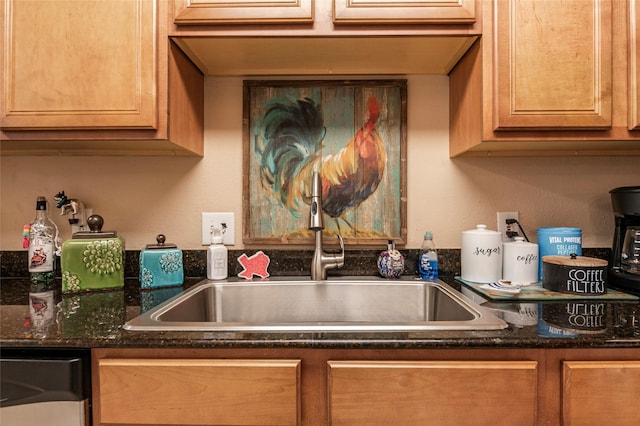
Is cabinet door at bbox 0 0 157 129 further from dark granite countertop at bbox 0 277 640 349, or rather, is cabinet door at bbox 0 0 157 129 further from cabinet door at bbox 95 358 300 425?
cabinet door at bbox 95 358 300 425

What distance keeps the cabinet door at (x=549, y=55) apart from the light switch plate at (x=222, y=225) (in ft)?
3.28

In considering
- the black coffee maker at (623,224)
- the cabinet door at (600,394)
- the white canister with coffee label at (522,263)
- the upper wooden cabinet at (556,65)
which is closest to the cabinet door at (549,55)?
the upper wooden cabinet at (556,65)

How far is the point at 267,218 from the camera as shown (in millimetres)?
1395

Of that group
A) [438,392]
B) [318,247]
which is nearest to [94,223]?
[318,247]

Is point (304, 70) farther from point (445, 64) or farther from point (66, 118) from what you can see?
point (66, 118)

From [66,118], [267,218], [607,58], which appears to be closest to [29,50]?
[66,118]

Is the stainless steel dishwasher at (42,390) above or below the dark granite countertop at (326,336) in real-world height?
below

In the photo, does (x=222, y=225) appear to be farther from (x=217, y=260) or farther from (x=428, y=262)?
(x=428, y=262)

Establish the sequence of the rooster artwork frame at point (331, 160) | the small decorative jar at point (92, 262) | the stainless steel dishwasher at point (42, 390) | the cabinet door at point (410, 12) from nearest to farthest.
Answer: the stainless steel dishwasher at point (42, 390) < the cabinet door at point (410, 12) < the small decorative jar at point (92, 262) < the rooster artwork frame at point (331, 160)

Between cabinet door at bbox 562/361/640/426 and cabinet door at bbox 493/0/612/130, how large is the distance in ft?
2.18

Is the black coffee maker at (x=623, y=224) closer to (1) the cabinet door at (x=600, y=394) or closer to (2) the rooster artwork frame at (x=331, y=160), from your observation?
(1) the cabinet door at (x=600, y=394)

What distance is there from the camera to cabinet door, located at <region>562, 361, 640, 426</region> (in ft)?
2.39

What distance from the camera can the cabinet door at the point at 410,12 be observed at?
3.42ft

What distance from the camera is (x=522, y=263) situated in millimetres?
1231
